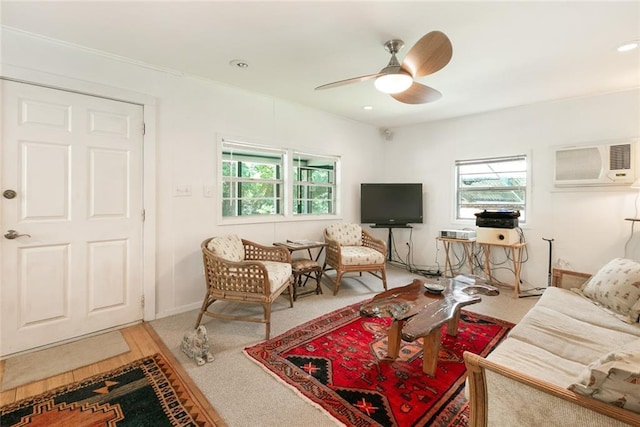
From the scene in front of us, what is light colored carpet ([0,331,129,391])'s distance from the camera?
6.40 ft

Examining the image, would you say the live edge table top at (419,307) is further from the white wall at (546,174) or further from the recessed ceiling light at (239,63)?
the recessed ceiling light at (239,63)

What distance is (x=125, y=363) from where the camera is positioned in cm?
210

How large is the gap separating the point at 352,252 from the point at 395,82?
85.0 inches

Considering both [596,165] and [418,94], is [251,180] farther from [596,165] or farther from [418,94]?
[596,165]

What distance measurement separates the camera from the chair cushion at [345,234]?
414 centimetres

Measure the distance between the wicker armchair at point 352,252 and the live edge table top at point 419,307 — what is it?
3.53ft

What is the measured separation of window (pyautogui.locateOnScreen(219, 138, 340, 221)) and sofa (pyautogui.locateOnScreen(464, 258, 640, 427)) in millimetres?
2921

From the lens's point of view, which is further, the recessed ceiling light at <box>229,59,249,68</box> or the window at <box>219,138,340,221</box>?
the window at <box>219,138,340,221</box>

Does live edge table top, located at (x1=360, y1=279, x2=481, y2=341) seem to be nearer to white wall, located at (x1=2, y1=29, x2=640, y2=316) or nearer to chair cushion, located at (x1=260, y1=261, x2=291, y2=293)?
chair cushion, located at (x1=260, y1=261, x2=291, y2=293)

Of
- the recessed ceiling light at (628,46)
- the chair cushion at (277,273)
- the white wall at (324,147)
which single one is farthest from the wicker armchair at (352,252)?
the recessed ceiling light at (628,46)

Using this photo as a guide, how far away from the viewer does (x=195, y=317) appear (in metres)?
2.89

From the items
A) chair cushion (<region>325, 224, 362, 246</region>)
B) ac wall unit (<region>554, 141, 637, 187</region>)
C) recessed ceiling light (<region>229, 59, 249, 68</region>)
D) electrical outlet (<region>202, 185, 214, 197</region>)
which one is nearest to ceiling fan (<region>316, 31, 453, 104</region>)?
recessed ceiling light (<region>229, 59, 249, 68</region>)

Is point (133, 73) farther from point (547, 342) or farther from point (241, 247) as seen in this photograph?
point (547, 342)

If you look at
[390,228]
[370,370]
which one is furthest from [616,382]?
[390,228]
